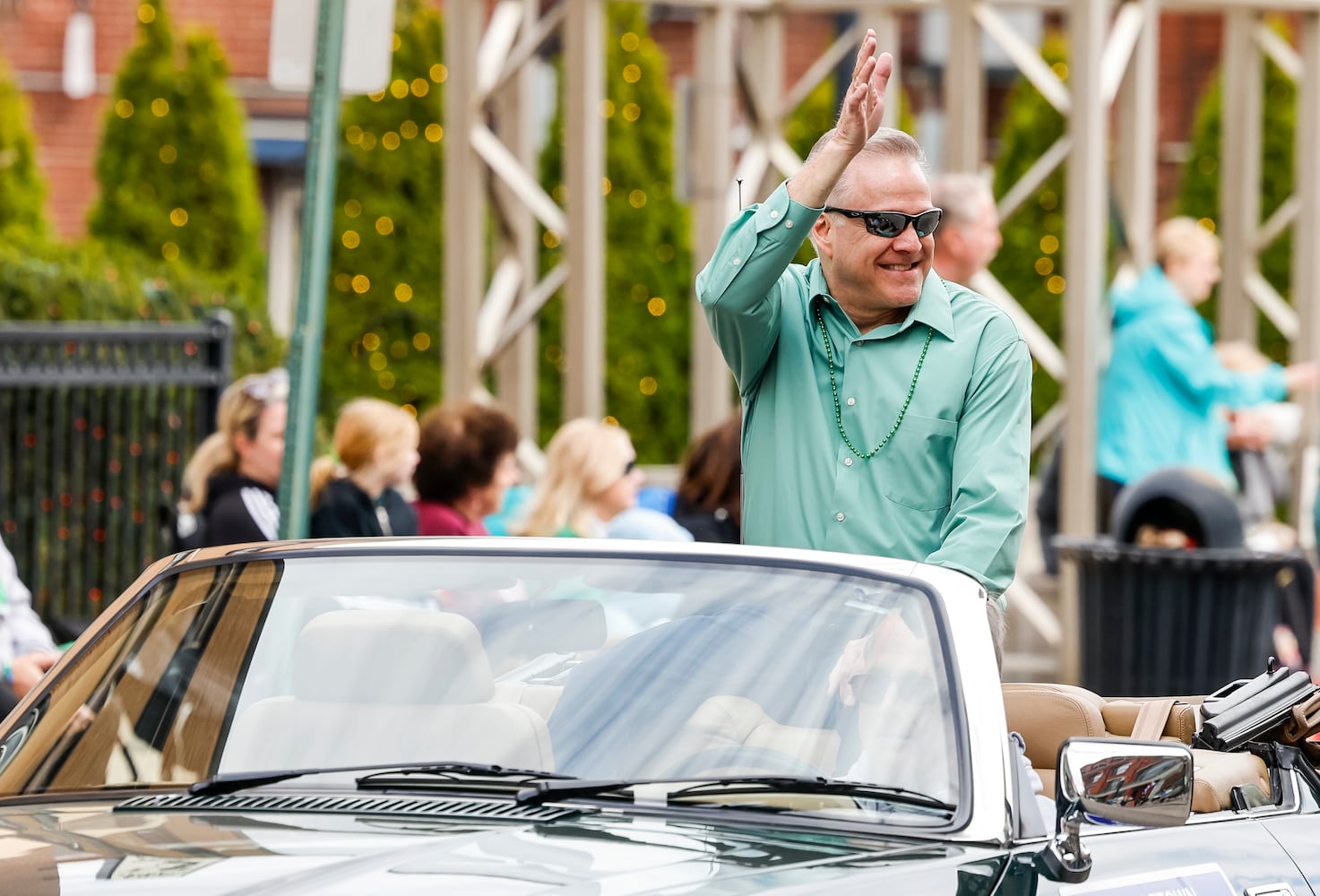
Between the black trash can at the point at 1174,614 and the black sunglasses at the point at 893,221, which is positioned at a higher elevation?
the black sunglasses at the point at 893,221

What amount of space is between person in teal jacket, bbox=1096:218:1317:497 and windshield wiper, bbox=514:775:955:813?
6.21m

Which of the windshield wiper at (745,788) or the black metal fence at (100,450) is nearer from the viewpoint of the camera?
the windshield wiper at (745,788)

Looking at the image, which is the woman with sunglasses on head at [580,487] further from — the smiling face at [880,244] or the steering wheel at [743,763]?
the steering wheel at [743,763]

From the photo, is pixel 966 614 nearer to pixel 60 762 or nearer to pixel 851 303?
pixel 851 303

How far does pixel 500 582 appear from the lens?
3.46 meters

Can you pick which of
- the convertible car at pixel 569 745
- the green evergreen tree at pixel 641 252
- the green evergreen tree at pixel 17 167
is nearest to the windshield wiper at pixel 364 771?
the convertible car at pixel 569 745

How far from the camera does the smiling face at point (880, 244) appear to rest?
409cm

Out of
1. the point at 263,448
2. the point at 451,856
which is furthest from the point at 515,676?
the point at 263,448

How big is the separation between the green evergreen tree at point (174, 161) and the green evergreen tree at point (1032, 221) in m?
6.42

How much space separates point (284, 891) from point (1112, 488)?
736 cm

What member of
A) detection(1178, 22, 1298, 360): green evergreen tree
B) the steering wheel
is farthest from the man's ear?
detection(1178, 22, 1298, 360): green evergreen tree

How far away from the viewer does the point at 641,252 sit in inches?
666

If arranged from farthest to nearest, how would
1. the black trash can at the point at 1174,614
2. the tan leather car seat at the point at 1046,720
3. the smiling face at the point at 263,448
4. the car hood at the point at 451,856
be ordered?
the black trash can at the point at 1174,614
the smiling face at the point at 263,448
the tan leather car seat at the point at 1046,720
the car hood at the point at 451,856

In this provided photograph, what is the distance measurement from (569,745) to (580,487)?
4236mm
